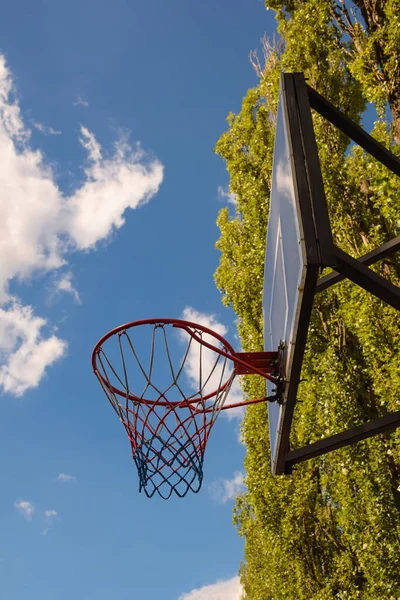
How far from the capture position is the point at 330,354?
8750 millimetres

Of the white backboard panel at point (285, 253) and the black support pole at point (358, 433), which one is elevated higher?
the white backboard panel at point (285, 253)

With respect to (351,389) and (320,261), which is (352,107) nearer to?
(351,389)

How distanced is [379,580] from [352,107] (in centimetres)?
850

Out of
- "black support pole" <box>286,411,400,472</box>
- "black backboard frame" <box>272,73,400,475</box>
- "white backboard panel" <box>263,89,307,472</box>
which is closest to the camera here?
"black backboard frame" <box>272,73,400,475</box>

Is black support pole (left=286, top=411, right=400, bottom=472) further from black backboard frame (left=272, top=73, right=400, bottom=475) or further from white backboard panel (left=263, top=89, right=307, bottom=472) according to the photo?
white backboard panel (left=263, top=89, right=307, bottom=472)

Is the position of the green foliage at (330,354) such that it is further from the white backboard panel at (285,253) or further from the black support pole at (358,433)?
the black support pole at (358,433)

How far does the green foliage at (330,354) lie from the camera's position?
25.1 feet


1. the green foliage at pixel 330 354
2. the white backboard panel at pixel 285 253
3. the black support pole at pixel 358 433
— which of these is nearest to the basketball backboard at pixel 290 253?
the white backboard panel at pixel 285 253

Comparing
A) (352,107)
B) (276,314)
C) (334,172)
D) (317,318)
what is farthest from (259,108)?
(276,314)

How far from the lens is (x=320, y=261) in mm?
2848

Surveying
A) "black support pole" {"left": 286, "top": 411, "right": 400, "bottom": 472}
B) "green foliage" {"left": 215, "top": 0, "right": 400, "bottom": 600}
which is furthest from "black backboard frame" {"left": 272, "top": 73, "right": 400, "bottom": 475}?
"green foliage" {"left": 215, "top": 0, "right": 400, "bottom": 600}

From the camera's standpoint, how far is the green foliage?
7.64 metres

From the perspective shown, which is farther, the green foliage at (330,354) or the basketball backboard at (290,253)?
the green foliage at (330,354)

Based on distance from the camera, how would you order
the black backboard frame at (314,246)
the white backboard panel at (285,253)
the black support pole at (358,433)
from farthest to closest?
the black support pole at (358,433) → the white backboard panel at (285,253) → the black backboard frame at (314,246)
